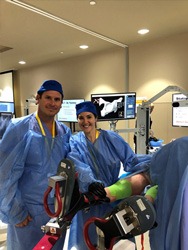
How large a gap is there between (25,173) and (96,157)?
41 cm

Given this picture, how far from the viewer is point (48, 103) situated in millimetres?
1311

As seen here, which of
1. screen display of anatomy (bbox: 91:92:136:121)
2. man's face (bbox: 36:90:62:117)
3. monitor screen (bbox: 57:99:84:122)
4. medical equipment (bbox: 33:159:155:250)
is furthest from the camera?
monitor screen (bbox: 57:99:84:122)

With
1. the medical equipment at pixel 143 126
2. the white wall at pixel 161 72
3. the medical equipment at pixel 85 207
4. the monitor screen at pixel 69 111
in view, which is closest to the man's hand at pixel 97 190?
the medical equipment at pixel 85 207

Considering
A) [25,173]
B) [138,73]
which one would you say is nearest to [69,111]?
[138,73]

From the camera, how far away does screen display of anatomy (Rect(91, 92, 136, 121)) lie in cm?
239

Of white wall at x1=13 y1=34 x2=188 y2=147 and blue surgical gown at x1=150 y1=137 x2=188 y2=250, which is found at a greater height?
white wall at x1=13 y1=34 x2=188 y2=147

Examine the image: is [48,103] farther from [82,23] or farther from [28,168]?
[82,23]

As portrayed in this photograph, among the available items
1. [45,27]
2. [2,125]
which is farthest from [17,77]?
[2,125]

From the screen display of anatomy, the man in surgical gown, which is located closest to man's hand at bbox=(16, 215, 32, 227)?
the man in surgical gown

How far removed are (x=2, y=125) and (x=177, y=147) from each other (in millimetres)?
1377

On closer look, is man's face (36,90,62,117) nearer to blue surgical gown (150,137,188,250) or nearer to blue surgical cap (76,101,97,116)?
blue surgical cap (76,101,97,116)

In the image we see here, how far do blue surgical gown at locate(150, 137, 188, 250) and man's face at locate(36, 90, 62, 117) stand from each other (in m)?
0.66

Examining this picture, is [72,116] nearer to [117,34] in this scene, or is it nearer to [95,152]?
[117,34]

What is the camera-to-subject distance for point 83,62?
15.7 ft
